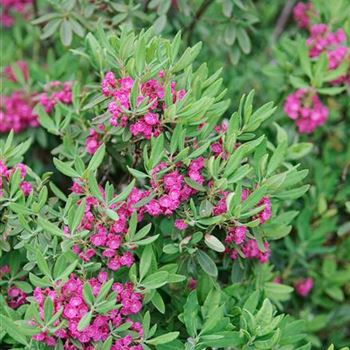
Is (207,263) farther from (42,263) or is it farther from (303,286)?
(303,286)

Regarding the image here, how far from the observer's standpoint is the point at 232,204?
1.61 m

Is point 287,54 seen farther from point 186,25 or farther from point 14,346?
point 14,346

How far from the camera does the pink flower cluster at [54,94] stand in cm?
232

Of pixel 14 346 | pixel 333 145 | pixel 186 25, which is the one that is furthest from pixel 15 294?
pixel 333 145

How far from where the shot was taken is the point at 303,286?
2568mm

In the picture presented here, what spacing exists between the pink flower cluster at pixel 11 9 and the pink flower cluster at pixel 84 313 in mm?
1646

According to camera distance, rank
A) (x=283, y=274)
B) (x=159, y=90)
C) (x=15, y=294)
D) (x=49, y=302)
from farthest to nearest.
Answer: (x=283, y=274), (x=15, y=294), (x=159, y=90), (x=49, y=302)

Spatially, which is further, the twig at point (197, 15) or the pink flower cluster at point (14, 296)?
the twig at point (197, 15)

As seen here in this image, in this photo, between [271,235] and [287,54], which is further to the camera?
[287,54]

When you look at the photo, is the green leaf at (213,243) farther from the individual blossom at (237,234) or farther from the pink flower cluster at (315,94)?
the pink flower cluster at (315,94)

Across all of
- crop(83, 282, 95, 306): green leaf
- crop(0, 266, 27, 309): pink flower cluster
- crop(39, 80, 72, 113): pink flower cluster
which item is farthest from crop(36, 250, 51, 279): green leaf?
crop(39, 80, 72, 113): pink flower cluster

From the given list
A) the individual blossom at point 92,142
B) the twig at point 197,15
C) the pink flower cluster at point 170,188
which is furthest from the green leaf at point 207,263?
the twig at point 197,15

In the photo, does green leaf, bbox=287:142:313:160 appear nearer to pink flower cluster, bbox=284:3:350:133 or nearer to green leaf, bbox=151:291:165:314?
pink flower cluster, bbox=284:3:350:133

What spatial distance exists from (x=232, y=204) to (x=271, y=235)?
12.9 inches
